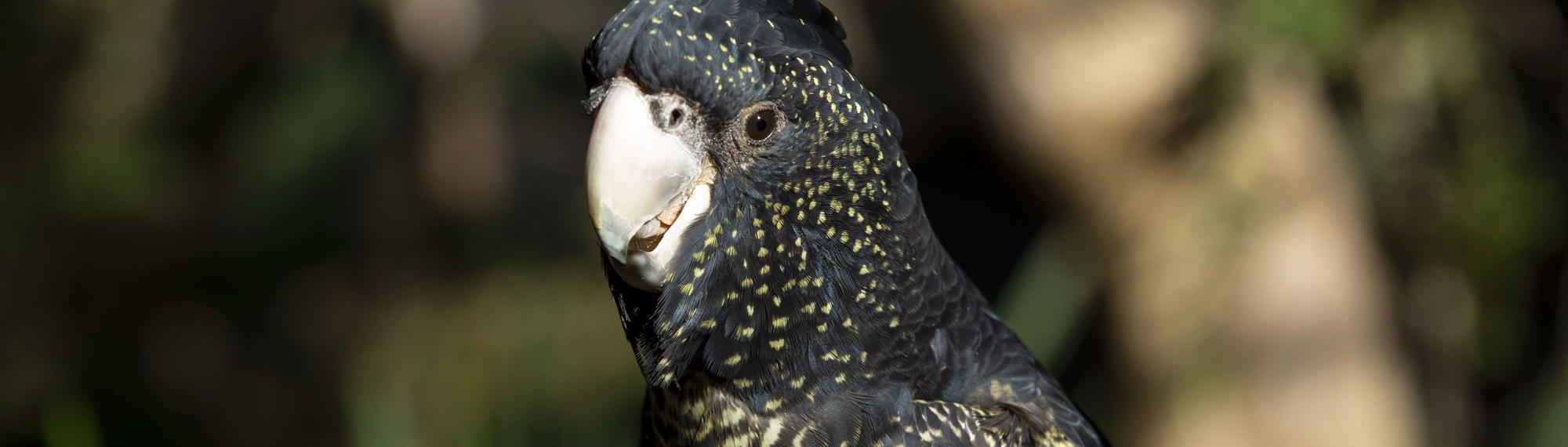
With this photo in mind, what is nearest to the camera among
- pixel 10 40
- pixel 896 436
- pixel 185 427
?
pixel 896 436

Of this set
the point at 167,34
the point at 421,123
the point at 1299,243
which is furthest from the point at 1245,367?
the point at 167,34

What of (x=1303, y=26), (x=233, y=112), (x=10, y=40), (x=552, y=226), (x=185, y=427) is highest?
(x=1303, y=26)

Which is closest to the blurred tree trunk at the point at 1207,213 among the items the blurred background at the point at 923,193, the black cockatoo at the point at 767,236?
the blurred background at the point at 923,193

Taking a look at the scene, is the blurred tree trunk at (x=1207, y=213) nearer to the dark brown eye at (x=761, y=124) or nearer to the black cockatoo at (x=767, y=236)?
the black cockatoo at (x=767, y=236)

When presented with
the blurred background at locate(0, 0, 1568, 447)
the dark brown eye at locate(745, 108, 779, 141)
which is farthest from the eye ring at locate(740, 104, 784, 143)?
the blurred background at locate(0, 0, 1568, 447)

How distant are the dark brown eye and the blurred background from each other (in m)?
1.38

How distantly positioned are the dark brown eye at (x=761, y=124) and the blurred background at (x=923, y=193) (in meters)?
1.38

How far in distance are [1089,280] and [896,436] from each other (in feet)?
5.32

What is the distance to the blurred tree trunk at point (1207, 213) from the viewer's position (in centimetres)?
241

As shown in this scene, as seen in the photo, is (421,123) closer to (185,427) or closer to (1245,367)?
(185,427)

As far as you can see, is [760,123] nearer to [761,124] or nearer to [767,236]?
[761,124]

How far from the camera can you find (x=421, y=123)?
3289 mm

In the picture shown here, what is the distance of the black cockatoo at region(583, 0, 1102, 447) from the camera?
1.23 meters

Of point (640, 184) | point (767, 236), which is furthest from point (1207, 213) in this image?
point (640, 184)
